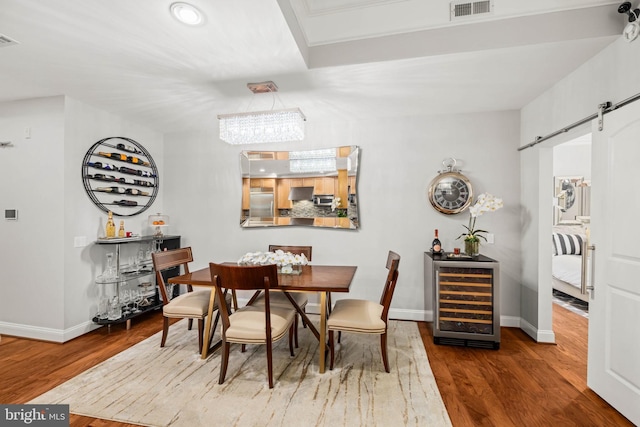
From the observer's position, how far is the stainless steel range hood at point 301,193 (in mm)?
3971

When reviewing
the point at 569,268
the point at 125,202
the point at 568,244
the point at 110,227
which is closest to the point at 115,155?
the point at 125,202

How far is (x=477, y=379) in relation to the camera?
2416mm

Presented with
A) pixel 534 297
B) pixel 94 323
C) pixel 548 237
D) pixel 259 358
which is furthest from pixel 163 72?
A: pixel 534 297

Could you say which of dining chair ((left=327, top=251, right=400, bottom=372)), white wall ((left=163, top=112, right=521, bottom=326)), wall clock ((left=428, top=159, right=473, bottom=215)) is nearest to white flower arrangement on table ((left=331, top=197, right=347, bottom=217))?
white wall ((left=163, top=112, right=521, bottom=326))

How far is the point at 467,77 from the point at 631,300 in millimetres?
2049

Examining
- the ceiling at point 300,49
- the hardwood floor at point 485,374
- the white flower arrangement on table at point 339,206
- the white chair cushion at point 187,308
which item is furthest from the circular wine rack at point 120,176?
the white flower arrangement on table at point 339,206

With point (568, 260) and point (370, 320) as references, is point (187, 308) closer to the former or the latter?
point (370, 320)

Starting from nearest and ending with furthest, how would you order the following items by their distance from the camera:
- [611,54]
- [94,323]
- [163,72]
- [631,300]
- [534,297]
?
[631,300]
[611,54]
[163,72]
[534,297]
[94,323]

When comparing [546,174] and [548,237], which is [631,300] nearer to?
[548,237]

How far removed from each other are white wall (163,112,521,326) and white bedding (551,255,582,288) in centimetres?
156

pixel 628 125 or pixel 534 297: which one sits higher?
pixel 628 125

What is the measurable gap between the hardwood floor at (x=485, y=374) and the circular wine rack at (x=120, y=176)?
151cm

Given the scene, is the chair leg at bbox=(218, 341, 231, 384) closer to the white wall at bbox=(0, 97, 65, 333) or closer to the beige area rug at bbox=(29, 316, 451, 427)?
the beige area rug at bbox=(29, 316, 451, 427)

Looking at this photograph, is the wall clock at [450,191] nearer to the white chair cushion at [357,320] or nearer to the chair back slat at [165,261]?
the white chair cushion at [357,320]
